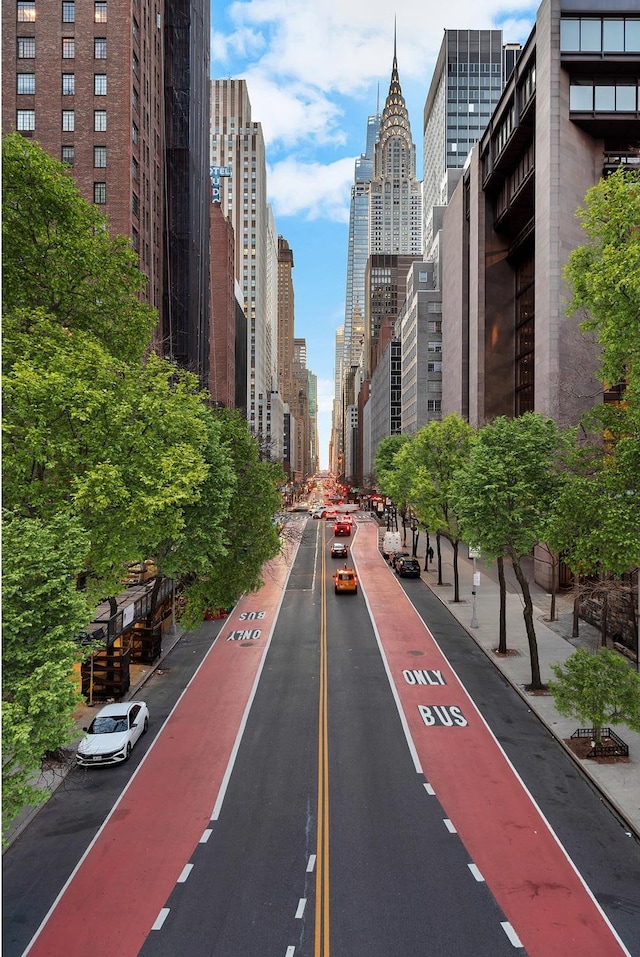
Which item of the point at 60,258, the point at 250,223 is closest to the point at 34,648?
the point at 60,258

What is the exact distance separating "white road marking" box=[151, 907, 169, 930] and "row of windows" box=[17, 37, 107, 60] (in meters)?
53.4

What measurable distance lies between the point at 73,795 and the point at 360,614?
20507 mm

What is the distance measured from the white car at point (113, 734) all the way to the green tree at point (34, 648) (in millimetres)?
7788

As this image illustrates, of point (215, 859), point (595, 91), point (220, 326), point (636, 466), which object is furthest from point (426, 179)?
point (215, 859)

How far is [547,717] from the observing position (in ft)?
60.8

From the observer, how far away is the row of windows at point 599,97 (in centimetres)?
3669

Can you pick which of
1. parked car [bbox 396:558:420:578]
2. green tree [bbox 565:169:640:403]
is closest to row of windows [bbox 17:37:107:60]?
green tree [bbox 565:169:640:403]

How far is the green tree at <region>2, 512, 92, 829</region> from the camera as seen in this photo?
785 centimetres

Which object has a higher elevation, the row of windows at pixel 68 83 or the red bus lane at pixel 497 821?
the row of windows at pixel 68 83

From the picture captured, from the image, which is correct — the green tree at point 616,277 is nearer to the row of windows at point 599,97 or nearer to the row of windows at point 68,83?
the row of windows at point 599,97

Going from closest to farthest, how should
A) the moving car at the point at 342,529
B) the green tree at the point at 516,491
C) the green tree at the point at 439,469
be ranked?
1. the green tree at the point at 516,491
2. the green tree at the point at 439,469
3. the moving car at the point at 342,529

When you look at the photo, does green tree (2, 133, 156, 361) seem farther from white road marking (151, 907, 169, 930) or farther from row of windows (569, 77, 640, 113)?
row of windows (569, 77, 640, 113)

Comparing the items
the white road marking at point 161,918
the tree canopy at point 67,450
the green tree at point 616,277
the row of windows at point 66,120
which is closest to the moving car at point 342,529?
the row of windows at point 66,120

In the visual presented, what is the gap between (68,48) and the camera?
42.0 m
